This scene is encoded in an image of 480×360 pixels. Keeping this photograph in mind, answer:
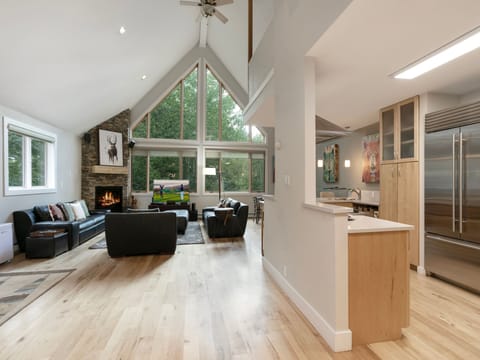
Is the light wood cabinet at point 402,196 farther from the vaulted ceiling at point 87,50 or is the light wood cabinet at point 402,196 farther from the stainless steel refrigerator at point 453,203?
the vaulted ceiling at point 87,50

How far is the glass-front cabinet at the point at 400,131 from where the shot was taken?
357 cm

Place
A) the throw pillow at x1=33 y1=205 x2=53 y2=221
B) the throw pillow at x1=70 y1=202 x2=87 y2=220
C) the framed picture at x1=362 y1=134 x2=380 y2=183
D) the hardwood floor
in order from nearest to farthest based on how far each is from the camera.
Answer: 1. the hardwood floor
2. the throw pillow at x1=33 y1=205 x2=53 y2=221
3. the framed picture at x1=362 y1=134 x2=380 y2=183
4. the throw pillow at x1=70 y1=202 x2=87 y2=220

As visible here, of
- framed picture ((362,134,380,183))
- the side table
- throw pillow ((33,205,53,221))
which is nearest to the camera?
the side table

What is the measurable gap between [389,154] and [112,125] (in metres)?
7.65

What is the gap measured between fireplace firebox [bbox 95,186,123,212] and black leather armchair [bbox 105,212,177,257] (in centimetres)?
421

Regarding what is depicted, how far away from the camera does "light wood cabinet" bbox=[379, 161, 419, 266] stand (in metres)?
3.54

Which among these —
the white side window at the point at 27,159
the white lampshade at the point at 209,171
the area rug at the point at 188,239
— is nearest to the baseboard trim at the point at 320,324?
the area rug at the point at 188,239

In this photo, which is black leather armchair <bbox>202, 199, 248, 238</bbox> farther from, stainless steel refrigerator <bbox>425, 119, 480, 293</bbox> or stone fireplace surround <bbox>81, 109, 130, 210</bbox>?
stone fireplace surround <bbox>81, 109, 130, 210</bbox>

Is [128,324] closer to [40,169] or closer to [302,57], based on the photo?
[302,57]

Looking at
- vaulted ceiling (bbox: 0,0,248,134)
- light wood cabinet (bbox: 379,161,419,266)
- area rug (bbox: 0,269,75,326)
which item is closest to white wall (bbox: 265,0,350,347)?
light wood cabinet (bbox: 379,161,419,266)

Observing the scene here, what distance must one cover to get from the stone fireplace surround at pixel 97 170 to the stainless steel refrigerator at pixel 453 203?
25.8 feet

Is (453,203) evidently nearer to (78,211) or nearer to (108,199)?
(78,211)

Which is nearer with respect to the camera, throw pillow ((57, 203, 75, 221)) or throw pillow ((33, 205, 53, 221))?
throw pillow ((33, 205, 53, 221))

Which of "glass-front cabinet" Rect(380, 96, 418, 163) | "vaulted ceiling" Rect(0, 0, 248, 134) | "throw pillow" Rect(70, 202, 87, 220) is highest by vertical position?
"vaulted ceiling" Rect(0, 0, 248, 134)
